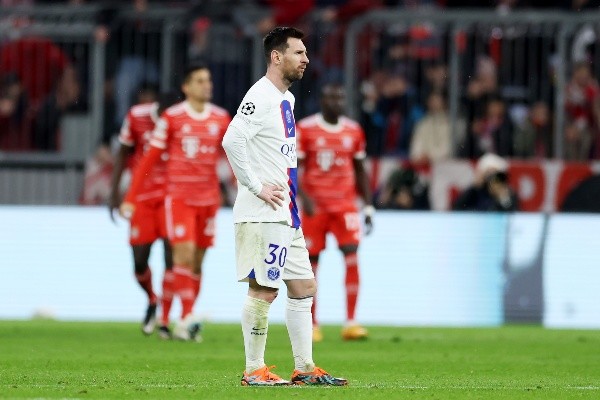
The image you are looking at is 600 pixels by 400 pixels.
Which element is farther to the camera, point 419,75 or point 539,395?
point 419,75

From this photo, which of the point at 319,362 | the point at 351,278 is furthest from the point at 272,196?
the point at 351,278

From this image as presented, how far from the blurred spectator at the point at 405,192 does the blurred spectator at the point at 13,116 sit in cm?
486

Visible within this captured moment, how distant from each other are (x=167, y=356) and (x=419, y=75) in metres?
8.21

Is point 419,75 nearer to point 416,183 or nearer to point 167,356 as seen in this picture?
point 416,183

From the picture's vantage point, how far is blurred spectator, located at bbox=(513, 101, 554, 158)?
19938 mm

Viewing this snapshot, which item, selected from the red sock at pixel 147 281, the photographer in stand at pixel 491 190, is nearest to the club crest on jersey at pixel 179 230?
the red sock at pixel 147 281

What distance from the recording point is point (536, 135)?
2006 centimetres

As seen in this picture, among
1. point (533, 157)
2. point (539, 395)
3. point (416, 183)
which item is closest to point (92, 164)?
point (416, 183)

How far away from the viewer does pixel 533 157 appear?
20.0 metres

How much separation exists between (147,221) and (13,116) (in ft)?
17.9

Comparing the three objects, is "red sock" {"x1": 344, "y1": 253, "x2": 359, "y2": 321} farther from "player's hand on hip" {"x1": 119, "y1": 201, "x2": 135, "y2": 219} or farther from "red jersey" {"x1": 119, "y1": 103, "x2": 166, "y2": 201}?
"player's hand on hip" {"x1": 119, "y1": 201, "x2": 135, "y2": 219}

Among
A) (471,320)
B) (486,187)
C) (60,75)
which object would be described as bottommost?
(471,320)

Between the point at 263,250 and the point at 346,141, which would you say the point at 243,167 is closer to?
the point at 263,250

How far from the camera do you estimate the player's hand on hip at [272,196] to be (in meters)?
9.75
